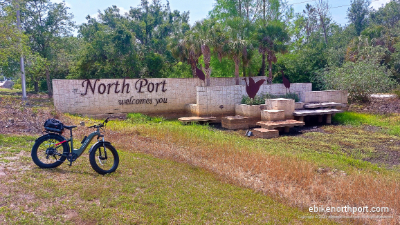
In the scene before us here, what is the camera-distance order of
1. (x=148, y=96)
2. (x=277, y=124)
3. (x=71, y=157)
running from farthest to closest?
(x=148, y=96) → (x=277, y=124) → (x=71, y=157)

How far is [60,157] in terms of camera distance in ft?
20.7

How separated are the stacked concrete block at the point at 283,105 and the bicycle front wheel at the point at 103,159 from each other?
11307 millimetres

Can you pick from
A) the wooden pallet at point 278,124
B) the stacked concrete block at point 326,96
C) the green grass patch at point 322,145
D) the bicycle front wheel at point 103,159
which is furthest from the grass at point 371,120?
the bicycle front wheel at point 103,159

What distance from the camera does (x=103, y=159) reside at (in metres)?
6.36

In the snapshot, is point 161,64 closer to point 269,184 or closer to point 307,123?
point 307,123

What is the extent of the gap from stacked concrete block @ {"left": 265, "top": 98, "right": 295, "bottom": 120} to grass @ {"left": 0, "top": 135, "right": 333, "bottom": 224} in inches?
400

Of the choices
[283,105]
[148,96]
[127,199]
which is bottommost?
[127,199]

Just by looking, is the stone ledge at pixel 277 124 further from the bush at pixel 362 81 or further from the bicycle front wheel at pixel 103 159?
the bicycle front wheel at pixel 103 159

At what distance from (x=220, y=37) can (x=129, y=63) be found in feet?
27.2

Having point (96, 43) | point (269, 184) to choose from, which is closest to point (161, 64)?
point (96, 43)

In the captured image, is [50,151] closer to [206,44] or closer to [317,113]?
[317,113]

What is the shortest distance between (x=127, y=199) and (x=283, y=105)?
1260 cm

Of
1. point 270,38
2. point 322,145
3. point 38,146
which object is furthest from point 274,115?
point 38,146

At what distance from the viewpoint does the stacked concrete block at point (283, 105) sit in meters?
16.1
